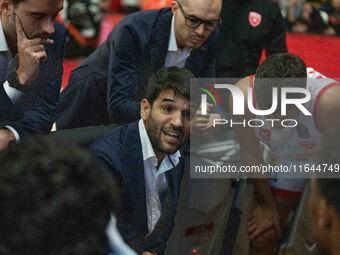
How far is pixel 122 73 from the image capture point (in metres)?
2.36

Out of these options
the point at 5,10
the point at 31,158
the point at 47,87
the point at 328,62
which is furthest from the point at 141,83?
the point at 328,62

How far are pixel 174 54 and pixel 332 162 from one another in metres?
1.16

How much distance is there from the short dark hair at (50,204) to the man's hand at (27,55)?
40.1 inches

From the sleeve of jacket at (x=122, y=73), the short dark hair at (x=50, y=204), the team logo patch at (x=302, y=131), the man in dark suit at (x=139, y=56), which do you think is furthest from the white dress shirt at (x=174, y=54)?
the short dark hair at (x=50, y=204)

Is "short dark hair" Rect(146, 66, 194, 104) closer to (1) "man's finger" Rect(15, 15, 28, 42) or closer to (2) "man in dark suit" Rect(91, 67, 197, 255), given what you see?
(2) "man in dark suit" Rect(91, 67, 197, 255)

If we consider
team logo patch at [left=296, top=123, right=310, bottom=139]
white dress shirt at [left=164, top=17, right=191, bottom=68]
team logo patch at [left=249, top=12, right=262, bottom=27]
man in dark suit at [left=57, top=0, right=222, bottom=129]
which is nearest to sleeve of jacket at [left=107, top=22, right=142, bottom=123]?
man in dark suit at [left=57, top=0, right=222, bottom=129]

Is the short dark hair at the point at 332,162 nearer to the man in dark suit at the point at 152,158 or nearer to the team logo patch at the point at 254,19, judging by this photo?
the man in dark suit at the point at 152,158

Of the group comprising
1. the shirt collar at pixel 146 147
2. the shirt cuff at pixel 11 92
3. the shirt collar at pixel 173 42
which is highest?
the shirt cuff at pixel 11 92

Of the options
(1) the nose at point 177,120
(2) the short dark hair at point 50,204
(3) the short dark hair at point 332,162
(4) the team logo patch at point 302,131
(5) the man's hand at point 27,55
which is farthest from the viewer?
(4) the team logo patch at point 302,131

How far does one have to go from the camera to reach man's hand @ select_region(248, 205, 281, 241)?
2561mm

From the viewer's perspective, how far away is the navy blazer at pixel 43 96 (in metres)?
2.02

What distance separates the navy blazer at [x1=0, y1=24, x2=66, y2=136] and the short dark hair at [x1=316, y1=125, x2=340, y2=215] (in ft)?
3.09

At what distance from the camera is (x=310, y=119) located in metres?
2.41

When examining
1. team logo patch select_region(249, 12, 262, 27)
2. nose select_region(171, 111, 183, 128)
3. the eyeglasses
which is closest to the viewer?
nose select_region(171, 111, 183, 128)
